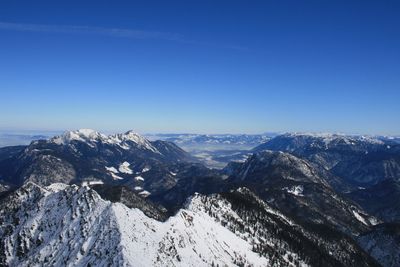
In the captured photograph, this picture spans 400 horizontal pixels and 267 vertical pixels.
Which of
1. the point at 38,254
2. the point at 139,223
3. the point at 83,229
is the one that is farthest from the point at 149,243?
the point at 38,254

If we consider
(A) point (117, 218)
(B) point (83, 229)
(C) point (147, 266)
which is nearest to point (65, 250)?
(B) point (83, 229)

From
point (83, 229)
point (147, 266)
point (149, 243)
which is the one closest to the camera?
point (147, 266)

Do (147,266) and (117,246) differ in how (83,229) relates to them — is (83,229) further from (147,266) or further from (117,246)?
(147,266)

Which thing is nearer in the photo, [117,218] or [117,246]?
[117,246]

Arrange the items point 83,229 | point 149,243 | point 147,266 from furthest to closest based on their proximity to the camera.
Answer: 1. point 83,229
2. point 149,243
3. point 147,266

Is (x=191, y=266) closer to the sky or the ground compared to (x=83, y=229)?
closer to the ground

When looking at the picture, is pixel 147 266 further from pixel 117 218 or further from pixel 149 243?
pixel 117 218

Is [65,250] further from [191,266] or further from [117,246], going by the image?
[191,266]

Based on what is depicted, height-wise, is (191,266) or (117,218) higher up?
(117,218)

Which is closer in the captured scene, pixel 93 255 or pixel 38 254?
pixel 93 255
